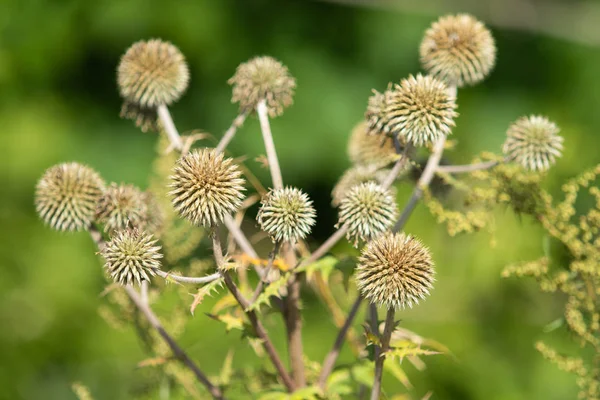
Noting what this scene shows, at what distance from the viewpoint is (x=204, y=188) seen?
1.56 meters

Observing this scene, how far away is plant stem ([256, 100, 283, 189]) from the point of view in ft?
5.98

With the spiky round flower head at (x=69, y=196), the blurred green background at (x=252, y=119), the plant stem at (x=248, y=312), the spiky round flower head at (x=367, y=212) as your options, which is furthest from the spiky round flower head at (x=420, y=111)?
the blurred green background at (x=252, y=119)

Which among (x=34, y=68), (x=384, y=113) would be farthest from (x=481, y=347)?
(x=34, y=68)

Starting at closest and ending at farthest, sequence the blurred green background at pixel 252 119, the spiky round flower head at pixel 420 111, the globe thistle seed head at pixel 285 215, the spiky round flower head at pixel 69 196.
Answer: the globe thistle seed head at pixel 285 215 < the spiky round flower head at pixel 420 111 < the spiky round flower head at pixel 69 196 < the blurred green background at pixel 252 119

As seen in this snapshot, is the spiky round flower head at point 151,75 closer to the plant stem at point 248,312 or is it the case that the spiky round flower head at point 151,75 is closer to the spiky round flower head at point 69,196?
the spiky round flower head at point 69,196

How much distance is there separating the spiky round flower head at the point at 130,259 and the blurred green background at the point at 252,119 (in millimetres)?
2455

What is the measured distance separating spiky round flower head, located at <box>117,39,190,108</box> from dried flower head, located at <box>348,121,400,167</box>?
52cm

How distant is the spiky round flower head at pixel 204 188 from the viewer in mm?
1553

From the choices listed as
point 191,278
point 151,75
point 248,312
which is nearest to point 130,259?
point 191,278

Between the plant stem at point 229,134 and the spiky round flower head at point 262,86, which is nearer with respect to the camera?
the plant stem at point 229,134

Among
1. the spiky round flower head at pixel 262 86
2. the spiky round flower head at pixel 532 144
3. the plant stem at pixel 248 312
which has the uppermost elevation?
the spiky round flower head at pixel 532 144

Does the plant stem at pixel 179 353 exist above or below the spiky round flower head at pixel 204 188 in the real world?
below

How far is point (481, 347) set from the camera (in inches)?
145

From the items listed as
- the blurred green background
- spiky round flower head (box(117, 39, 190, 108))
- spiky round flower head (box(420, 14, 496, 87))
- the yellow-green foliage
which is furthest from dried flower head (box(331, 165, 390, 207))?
the blurred green background
